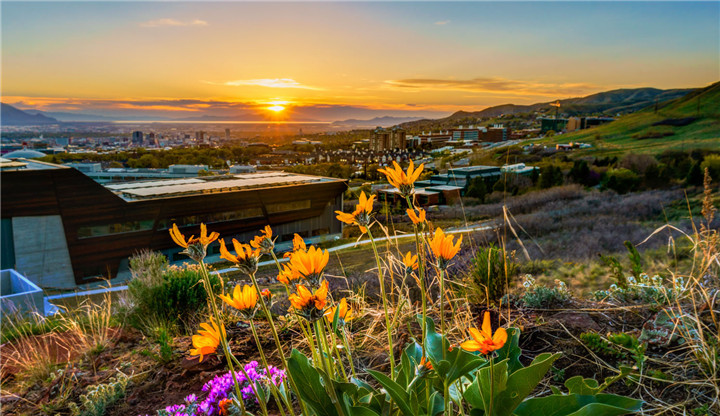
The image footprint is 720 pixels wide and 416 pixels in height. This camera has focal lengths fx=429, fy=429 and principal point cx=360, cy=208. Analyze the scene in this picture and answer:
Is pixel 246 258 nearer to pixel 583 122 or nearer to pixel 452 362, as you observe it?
pixel 452 362

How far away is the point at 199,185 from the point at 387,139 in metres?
9.00

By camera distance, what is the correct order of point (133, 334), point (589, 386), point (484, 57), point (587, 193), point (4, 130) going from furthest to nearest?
point (4, 130), point (587, 193), point (484, 57), point (133, 334), point (589, 386)

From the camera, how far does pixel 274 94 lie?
10391mm

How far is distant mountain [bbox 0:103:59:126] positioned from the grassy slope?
19.1 meters

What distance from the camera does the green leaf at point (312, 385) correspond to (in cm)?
72

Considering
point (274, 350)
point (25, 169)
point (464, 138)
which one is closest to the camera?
point (274, 350)

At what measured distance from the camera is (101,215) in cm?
1289

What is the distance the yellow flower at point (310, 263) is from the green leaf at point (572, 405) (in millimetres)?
417

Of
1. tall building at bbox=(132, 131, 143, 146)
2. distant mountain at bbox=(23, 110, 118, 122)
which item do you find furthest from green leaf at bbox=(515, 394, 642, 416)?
distant mountain at bbox=(23, 110, 118, 122)

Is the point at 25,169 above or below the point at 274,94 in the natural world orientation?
below

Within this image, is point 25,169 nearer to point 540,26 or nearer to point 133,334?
point 133,334

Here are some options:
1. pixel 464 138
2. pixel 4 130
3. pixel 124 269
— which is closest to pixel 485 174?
pixel 464 138

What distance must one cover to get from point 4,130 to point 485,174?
1592 cm

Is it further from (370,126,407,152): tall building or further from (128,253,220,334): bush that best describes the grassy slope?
(128,253,220,334): bush
